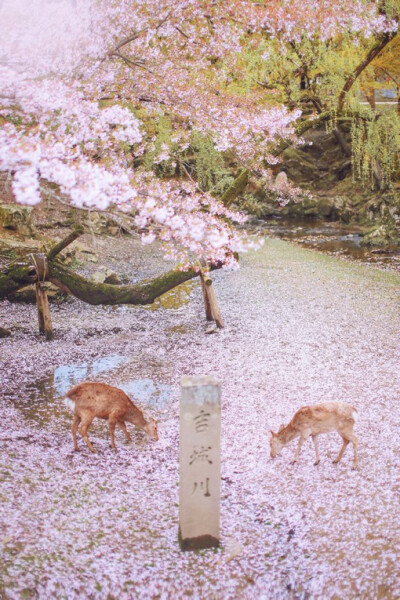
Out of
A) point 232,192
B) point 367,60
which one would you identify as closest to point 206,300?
point 232,192

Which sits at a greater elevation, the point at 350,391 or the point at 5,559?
the point at 5,559

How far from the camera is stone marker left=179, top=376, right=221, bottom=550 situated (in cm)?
339

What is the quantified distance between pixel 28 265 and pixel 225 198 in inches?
159

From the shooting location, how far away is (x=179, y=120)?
34.1 ft

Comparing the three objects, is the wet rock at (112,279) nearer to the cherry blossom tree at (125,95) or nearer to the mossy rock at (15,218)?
the cherry blossom tree at (125,95)

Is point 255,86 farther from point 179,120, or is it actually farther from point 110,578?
point 110,578

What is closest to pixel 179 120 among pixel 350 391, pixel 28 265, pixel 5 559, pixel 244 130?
pixel 244 130

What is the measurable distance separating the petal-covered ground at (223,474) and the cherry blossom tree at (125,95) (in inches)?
75.8

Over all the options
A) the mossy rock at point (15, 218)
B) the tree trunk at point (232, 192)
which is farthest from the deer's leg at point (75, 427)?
the mossy rock at point (15, 218)

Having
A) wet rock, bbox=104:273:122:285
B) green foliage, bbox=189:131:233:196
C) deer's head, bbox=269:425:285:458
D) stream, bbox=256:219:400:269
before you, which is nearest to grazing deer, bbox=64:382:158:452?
deer's head, bbox=269:425:285:458

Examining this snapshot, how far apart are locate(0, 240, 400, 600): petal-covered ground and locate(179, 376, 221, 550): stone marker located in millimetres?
178

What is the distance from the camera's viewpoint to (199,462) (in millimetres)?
3455

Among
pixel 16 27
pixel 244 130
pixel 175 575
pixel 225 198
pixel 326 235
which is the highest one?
pixel 16 27

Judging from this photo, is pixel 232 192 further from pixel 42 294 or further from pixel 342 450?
pixel 342 450
